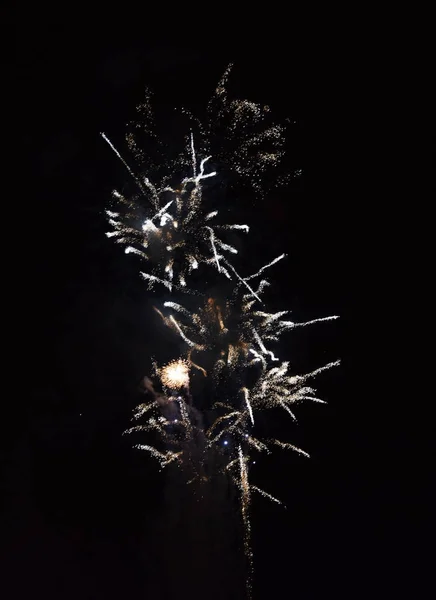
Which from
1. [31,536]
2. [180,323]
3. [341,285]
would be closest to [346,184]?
[341,285]

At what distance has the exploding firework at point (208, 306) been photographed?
17.6ft

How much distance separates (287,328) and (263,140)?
8.36 ft

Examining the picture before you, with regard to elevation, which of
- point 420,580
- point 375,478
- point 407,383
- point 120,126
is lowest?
point 420,580

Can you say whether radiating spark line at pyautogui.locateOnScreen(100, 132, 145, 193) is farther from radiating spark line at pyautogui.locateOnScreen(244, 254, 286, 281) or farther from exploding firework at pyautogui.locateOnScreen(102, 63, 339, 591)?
radiating spark line at pyautogui.locateOnScreen(244, 254, 286, 281)

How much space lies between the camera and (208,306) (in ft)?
19.0

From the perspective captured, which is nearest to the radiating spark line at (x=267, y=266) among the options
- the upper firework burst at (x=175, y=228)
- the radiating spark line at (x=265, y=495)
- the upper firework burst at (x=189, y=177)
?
the upper firework burst at (x=189, y=177)

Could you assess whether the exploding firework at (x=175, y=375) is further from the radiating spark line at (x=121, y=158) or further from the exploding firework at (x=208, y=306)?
the radiating spark line at (x=121, y=158)

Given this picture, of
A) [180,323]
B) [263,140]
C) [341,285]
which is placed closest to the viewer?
[263,140]

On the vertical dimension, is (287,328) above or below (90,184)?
below

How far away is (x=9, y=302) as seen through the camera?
20.6 feet

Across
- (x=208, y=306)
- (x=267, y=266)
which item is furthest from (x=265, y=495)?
(x=267, y=266)

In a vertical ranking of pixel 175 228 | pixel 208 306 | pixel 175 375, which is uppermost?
pixel 175 228

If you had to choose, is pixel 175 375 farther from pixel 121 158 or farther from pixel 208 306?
pixel 121 158

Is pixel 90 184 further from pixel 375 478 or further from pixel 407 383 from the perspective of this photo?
pixel 375 478
